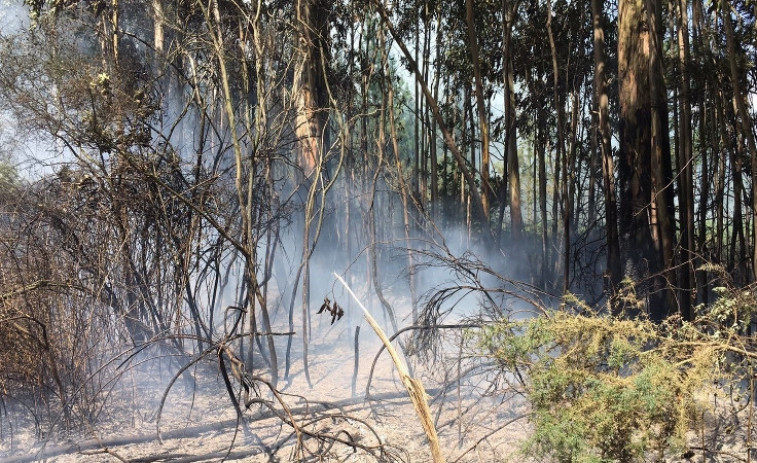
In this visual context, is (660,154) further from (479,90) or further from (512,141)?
(479,90)

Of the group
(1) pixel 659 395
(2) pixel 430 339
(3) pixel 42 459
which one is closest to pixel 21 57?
(3) pixel 42 459

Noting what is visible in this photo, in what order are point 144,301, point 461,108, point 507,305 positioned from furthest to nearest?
1. point 461,108
2. point 507,305
3. point 144,301

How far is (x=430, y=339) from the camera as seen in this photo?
6.28 m

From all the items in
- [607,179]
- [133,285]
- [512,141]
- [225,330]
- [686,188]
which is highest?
[512,141]

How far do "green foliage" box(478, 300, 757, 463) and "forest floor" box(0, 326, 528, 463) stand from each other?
83 centimetres

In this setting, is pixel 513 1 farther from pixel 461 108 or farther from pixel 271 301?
pixel 271 301

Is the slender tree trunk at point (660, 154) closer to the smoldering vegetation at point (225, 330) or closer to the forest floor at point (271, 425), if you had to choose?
the smoldering vegetation at point (225, 330)

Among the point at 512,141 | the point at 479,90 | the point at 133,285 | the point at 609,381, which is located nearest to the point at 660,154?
the point at 512,141

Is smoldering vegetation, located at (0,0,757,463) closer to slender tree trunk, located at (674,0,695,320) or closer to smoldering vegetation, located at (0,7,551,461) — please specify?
smoldering vegetation, located at (0,7,551,461)

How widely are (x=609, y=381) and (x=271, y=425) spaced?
368cm

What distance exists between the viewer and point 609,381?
4.04 m

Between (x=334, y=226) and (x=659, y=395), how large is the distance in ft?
25.3

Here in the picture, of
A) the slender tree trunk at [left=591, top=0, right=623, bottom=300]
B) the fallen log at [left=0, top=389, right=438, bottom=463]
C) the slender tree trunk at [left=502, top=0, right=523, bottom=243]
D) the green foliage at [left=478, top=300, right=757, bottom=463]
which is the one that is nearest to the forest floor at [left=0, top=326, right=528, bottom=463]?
the fallen log at [left=0, top=389, right=438, bottom=463]

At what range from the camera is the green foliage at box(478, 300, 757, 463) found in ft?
12.8
